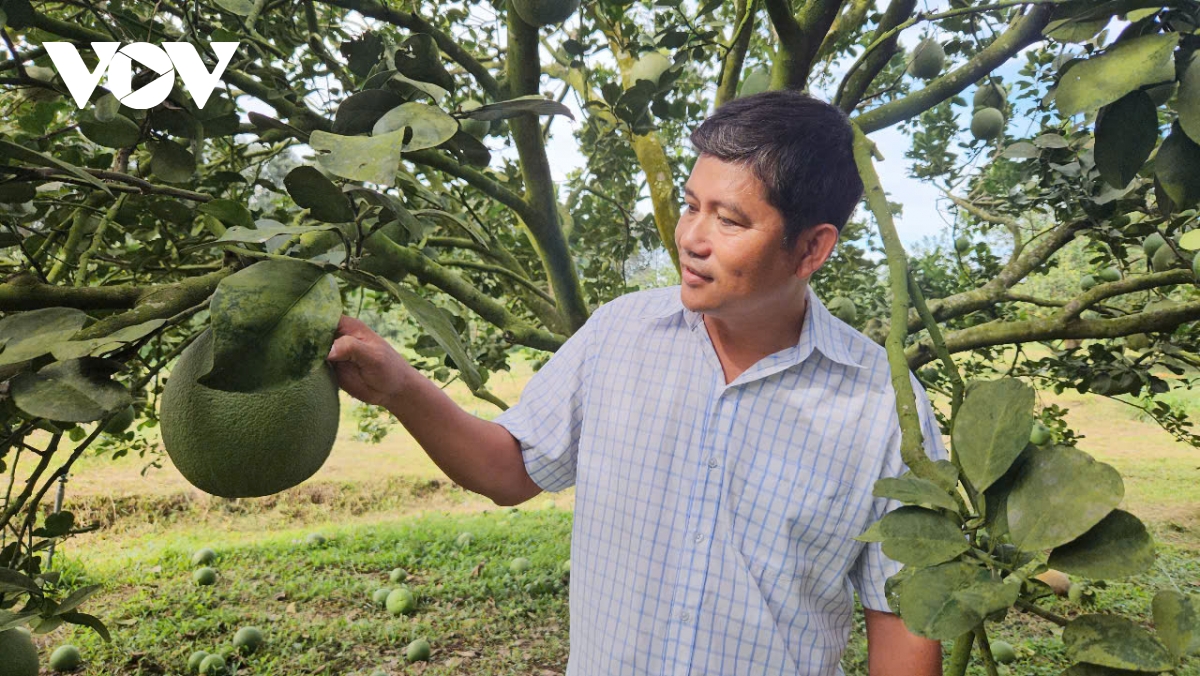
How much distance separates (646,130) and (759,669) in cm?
105

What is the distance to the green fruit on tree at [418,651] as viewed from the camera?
292cm

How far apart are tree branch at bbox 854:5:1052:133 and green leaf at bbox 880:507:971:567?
1471mm

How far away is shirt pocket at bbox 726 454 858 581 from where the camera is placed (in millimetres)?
1149

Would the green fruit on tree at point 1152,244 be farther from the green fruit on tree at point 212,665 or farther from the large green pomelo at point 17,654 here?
the green fruit on tree at point 212,665

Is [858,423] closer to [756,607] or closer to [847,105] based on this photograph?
[756,607]

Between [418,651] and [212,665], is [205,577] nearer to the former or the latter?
[212,665]

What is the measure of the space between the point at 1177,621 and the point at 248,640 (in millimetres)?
3217

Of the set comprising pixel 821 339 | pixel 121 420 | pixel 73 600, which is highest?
pixel 821 339

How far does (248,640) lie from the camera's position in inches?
118

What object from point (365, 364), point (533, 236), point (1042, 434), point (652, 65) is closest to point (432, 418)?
point (365, 364)

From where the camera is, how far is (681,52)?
172cm

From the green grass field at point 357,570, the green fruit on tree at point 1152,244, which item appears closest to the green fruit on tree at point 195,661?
the green grass field at point 357,570

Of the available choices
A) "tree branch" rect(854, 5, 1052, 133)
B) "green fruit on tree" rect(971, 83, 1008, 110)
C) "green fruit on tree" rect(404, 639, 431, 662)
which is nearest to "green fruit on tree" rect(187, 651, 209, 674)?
"green fruit on tree" rect(404, 639, 431, 662)

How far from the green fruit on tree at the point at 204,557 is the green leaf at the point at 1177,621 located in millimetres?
4408
